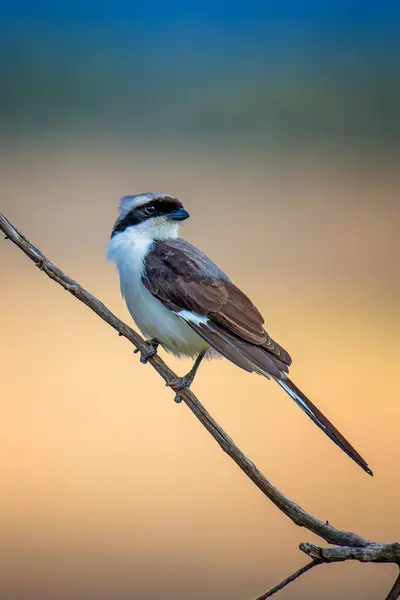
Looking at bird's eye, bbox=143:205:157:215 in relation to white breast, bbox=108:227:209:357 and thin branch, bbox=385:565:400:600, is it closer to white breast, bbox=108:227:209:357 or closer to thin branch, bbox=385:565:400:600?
white breast, bbox=108:227:209:357

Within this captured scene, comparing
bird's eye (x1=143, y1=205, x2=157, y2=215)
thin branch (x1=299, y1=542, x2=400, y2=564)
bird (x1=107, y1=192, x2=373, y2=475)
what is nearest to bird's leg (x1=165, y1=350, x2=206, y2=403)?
bird (x1=107, y1=192, x2=373, y2=475)

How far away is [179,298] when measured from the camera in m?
2.92

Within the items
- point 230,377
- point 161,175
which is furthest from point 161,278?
point 161,175

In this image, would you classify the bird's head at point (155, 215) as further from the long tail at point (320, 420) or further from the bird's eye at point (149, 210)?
Answer: the long tail at point (320, 420)

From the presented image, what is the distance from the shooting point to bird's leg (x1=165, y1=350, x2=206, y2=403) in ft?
7.43

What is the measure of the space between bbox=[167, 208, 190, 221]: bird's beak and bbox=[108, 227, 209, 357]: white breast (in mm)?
120

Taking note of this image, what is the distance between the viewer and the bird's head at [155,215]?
126 inches

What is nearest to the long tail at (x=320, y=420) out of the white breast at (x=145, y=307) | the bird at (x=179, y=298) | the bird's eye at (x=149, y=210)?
the bird at (x=179, y=298)

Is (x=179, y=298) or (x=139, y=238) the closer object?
(x=179, y=298)

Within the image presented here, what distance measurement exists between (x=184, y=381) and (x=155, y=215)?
75 cm

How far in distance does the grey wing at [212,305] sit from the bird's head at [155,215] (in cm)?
7

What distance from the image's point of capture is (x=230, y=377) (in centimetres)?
618

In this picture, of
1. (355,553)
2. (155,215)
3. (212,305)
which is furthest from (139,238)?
(355,553)

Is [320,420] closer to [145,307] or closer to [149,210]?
[145,307]
